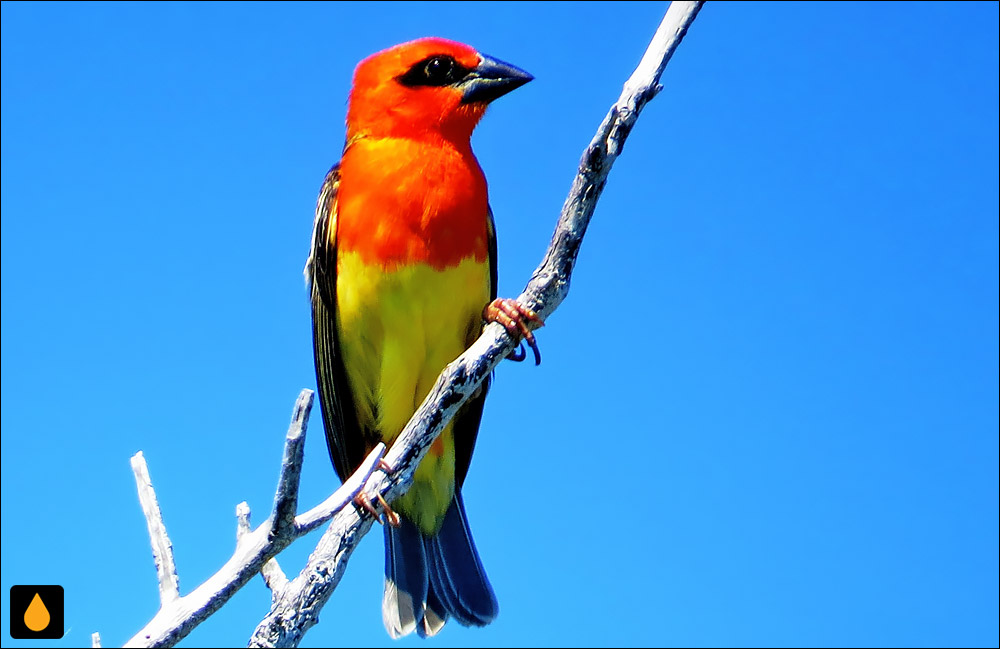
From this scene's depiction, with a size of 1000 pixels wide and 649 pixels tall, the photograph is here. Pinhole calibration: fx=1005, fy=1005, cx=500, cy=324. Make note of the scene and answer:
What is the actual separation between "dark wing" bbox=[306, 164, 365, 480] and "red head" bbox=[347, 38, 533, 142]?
1.17 feet

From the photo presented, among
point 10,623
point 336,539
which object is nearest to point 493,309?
point 336,539

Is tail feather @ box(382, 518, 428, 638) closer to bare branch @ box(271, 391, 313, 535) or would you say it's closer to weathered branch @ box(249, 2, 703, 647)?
weathered branch @ box(249, 2, 703, 647)

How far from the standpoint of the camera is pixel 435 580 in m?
4.85

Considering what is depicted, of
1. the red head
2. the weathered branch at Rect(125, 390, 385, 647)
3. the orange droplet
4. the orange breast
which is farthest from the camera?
the red head

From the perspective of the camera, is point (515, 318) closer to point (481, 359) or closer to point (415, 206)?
point (481, 359)

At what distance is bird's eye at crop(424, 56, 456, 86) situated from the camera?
4492mm

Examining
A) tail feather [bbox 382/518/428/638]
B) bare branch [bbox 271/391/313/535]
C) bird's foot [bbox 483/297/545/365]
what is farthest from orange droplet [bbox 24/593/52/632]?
tail feather [bbox 382/518/428/638]

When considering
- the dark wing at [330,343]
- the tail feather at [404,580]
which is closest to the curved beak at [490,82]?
the dark wing at [330,343]

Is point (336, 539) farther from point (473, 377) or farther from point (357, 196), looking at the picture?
point (357, 196)

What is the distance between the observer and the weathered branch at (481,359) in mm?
2871

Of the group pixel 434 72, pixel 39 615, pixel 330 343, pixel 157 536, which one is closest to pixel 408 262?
pixel 330 343

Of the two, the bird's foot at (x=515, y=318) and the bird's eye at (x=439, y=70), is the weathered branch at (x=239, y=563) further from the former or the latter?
the bird's eye at (x=439, y=70)

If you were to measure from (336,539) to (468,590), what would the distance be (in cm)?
185

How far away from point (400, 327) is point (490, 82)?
45.7 inches
